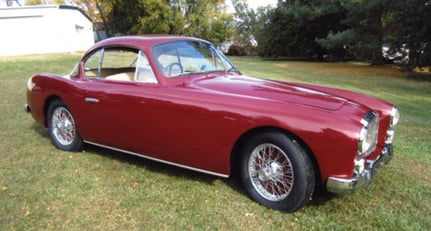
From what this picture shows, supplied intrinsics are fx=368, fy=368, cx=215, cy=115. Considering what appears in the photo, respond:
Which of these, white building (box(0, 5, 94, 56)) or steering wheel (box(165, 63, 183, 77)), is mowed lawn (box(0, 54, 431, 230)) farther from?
white building (box(0, 5, 94, 56))

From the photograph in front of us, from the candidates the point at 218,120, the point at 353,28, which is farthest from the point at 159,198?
the point at 353,28

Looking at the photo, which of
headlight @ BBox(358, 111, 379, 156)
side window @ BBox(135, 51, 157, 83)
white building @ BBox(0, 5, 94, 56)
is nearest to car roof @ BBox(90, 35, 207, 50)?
side window @ BBox(135, 51, 157, 83)

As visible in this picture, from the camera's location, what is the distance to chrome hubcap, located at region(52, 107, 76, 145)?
16.2 feet

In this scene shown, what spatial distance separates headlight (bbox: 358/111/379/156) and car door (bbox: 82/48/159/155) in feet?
6.76

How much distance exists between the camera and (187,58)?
433cm

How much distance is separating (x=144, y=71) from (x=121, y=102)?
0.43 m

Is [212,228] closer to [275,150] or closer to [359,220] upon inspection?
[275,150]

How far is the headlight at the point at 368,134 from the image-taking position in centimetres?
295

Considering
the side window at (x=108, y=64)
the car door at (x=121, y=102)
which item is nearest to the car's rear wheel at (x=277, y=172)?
the car door at (x=121, y=102)

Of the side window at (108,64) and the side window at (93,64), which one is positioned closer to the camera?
the side window at (108,64)

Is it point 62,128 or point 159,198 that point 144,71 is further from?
point 62,128

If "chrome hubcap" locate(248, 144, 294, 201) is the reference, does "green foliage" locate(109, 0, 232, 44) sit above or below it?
above

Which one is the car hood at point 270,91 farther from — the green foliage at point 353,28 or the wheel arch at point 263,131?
the green foliage at point 353,28

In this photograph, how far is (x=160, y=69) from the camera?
4.02 meters
